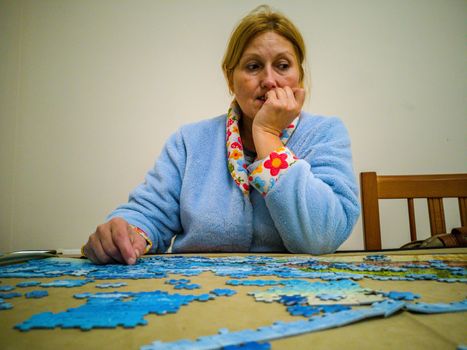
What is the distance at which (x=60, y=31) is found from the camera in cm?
231

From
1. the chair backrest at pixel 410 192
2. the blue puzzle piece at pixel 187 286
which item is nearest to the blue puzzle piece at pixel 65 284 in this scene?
the blue puzzle piece at pixel 187 286

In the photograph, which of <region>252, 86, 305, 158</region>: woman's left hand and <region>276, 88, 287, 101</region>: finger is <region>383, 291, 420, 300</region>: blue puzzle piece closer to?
<region>252, 86, 305, 158</region>: woman's left hand

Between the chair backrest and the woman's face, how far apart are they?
0.47 m

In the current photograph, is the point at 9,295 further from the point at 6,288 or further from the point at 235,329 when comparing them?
the point at 235,329

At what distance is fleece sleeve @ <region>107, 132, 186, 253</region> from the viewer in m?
0.96

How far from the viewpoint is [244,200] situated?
0.99 meters

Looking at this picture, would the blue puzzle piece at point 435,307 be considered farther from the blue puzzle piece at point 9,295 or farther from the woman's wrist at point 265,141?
the woman's wrist at point 265,141

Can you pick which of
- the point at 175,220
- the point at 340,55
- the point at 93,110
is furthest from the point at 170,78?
the point at 175,220

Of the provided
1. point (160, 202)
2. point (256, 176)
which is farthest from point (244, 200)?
point (160, 202)

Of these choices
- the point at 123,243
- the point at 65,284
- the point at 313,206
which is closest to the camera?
the point at 65,284

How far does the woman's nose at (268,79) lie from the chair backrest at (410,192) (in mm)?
475

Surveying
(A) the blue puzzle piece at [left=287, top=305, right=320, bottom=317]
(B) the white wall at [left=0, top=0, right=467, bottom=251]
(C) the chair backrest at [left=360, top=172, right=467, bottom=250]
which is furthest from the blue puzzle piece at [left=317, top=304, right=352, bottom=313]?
(B) the white wall at [left=0, top=0, right=467, bottom=251]

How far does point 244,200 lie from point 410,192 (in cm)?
65

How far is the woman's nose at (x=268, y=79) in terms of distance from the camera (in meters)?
1.05
